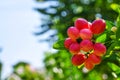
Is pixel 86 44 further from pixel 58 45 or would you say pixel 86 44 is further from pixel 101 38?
pixel 58 45

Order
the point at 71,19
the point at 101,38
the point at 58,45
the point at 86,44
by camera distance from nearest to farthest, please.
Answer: the point at 86,44 < the point at 101,38 < the point at 58,45 < the point at 71,19

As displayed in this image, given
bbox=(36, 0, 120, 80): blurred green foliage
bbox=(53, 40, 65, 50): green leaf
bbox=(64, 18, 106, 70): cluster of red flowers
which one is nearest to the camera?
bbox=(64, 18, 106, 70): cluster of red flowers

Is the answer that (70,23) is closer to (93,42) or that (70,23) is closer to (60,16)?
(60,16)

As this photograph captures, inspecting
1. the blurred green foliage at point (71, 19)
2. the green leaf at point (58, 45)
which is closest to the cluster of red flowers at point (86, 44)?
the green leaf at point (58, 45)

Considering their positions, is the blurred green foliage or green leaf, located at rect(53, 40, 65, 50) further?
the blurred green foliage

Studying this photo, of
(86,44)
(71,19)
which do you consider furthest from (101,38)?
(71,19)

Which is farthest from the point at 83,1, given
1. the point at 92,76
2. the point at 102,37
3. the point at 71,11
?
the point at 102,37

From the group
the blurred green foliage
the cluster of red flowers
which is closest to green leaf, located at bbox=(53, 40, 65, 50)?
the cluster of red flowers

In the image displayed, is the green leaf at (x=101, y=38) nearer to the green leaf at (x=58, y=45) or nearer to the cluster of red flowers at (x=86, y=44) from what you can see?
the cluster of red flowers at (x=86, y=44)

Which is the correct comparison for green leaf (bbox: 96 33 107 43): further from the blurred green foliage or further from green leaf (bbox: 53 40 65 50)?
the blurred green foliage
